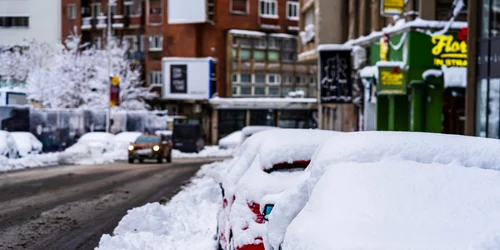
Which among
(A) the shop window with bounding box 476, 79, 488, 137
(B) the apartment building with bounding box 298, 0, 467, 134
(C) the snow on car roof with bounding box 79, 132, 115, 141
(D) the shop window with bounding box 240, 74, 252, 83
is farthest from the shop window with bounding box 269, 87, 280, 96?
(A) the shop window with bounding box 476, 79, 488, 137

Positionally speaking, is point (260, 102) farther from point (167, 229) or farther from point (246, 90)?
point (167, 229)

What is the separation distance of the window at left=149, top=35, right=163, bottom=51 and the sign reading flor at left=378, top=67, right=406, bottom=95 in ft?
129

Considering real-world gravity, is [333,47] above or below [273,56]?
below

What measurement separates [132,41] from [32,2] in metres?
45.7

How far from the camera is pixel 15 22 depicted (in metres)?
23.6

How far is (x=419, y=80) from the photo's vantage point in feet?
98.3

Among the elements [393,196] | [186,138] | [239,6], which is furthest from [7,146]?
[239,6]

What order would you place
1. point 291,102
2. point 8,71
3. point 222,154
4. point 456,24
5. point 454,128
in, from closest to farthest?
point 456,24
point 454,128
point 8,71
point 222,154
point 291,102

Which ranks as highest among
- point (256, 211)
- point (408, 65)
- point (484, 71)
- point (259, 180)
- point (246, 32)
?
point (246, 32)

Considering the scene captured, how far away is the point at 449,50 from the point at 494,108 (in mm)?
7179

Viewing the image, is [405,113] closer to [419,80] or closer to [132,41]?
[419,80]

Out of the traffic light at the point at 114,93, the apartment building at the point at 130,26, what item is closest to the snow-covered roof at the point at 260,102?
the apartment building at the point at 130,26

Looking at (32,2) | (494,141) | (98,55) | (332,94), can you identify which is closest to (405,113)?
(332,94)

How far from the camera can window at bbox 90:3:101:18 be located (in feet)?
223
